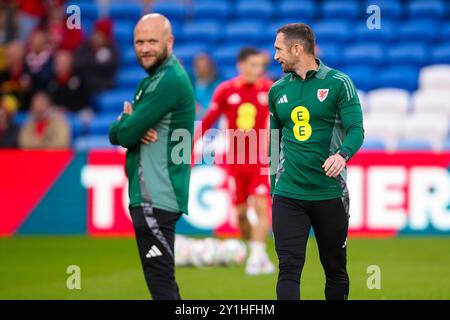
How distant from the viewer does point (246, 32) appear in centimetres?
1948

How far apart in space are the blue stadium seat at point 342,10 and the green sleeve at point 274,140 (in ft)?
40.1

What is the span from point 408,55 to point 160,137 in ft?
40.0

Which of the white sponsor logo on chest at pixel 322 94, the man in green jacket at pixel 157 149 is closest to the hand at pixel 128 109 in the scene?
the man in green jacket at pixel 157 149

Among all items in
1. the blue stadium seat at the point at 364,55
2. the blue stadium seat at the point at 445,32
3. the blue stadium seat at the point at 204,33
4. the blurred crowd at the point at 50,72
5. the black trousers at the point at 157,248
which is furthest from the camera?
the blue stadium seat at the point at 204,33

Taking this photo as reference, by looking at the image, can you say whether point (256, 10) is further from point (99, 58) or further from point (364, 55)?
point (99, 58)

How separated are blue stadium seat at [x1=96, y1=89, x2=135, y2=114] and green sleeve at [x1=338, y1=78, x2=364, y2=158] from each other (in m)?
11.6

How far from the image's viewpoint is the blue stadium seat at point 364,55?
61.3ft

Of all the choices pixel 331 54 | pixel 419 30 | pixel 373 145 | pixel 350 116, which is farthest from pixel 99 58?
pixel 350 116

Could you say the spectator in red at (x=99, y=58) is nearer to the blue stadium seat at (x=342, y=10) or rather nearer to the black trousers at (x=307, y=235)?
the blue stadium seat at (x=342, y=10)

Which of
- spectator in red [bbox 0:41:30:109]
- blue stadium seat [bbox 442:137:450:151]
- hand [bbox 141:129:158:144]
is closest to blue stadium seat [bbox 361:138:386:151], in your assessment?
blue stadium seat [bbox 442:137:450:151]

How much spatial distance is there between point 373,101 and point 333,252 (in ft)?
34.1
